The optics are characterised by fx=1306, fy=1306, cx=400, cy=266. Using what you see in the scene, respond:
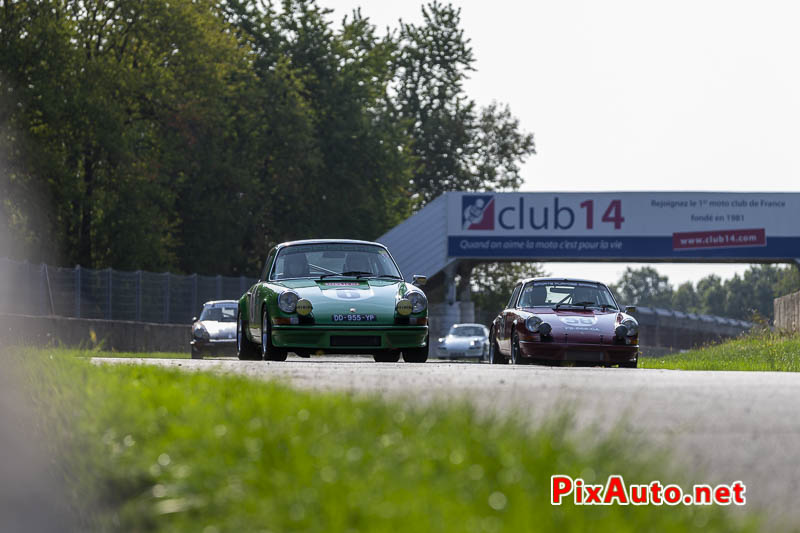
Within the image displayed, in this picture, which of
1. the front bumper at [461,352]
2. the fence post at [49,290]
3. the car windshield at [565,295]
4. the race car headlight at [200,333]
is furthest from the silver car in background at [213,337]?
the front bumper at [461,352]

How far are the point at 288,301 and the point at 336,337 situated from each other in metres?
0.71

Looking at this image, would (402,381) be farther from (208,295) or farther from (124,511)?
(208,295)

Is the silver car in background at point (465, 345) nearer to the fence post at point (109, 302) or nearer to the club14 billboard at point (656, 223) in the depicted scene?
the club14 billboard at point (656, 223)

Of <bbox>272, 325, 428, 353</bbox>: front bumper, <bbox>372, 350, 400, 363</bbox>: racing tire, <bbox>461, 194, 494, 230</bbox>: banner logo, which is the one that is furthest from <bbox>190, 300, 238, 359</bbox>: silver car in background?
<bbox>461, 194, 494, 230</bbox>: banner logo

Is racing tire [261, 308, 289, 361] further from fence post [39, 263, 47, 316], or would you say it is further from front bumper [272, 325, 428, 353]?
fence post [39, 263, 47, 316]

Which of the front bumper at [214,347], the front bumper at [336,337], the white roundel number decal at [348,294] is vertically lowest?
the front bumper at [214,347]

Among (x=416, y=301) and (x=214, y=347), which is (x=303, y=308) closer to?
(x=416, y=301)

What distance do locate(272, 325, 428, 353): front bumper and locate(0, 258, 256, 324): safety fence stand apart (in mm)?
14087

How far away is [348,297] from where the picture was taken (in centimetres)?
1555

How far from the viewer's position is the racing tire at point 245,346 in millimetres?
17247

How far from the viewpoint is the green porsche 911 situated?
15.3 m

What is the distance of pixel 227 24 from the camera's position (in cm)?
5025

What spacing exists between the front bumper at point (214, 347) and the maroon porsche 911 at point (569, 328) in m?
8.61

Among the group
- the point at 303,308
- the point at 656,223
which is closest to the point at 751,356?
the point at 303,308
